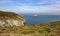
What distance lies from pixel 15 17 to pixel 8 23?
302cm

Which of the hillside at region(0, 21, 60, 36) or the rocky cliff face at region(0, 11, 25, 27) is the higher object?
the hillside at region(0, 21, 60, 36)

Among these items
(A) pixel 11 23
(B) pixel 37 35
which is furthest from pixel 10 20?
(B) pixel 37 35

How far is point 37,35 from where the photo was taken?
9547 millimetres

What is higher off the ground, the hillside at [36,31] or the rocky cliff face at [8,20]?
the hillside at [36,31]

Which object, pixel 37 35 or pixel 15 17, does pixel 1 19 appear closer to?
pixel 15 17

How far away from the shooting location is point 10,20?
31.0 metres

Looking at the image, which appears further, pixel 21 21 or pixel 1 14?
pixel 21 21

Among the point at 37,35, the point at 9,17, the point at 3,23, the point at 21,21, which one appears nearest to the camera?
the point at 37,35

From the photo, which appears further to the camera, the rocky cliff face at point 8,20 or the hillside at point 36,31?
the rocky cliff face at point 8,20

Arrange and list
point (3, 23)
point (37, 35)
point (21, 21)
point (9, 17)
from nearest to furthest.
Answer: point (37, 35), point (3, 23), point (9, 17), point (21, 21)

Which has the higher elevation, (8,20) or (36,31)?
(36,31)

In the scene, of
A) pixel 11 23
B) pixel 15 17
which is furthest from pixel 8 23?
pixel 15 17

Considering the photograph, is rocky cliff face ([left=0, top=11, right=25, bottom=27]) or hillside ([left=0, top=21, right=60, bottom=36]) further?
rocky cliff face ([left=0, top=11, right=25, bottom=27])

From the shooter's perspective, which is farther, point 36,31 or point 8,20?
point 8,20
